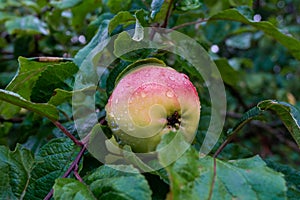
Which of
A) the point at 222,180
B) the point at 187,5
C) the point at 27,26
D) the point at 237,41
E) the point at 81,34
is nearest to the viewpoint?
the point at 222,180

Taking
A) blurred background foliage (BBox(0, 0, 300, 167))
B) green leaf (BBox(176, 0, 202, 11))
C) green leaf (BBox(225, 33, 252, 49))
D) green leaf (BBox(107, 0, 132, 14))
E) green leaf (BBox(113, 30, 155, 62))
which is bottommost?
green leaf (BBox(225, 33, 252, 49))

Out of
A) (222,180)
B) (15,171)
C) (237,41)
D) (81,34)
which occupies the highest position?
(222,180)

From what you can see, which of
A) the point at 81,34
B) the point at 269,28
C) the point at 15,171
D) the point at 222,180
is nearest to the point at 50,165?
the point at 15,171

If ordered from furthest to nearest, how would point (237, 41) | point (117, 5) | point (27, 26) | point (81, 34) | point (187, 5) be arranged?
point (237, 41) < point (81, 34) < point (27, 26) < point (117, 5) < point (187, 5)

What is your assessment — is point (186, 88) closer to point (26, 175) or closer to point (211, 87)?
point (26, 175)

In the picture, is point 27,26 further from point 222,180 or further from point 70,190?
point 222,180

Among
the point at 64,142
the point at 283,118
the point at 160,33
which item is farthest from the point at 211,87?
the point at 64,142

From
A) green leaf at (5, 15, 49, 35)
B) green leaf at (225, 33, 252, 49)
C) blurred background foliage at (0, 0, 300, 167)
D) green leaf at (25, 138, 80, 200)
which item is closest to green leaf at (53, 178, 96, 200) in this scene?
green leaf at (25, 138, 80, 200)

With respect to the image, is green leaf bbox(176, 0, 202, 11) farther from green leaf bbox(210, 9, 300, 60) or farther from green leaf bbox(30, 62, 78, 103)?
green leaf bbox(30, 62, 78, 103)
